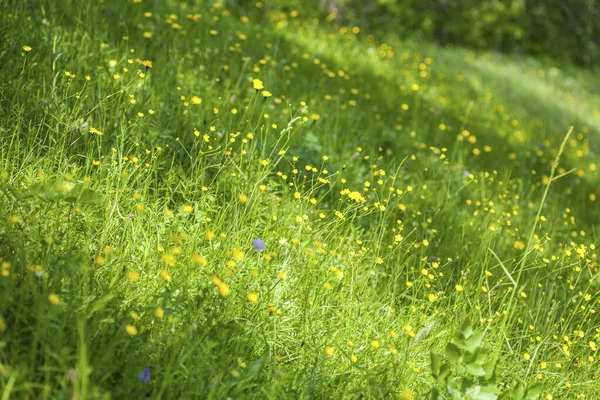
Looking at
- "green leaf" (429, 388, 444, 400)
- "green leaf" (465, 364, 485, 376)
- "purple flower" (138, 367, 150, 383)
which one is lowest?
"green leaf" (429, 388, 444, 400)

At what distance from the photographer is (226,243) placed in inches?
88.0

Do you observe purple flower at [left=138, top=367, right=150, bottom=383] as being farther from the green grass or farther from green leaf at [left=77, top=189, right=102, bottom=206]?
green leaf at [left=77, top=189, right=102, bottom=206]

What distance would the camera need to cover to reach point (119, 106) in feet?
8.98

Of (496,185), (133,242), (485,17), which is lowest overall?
(485,17)

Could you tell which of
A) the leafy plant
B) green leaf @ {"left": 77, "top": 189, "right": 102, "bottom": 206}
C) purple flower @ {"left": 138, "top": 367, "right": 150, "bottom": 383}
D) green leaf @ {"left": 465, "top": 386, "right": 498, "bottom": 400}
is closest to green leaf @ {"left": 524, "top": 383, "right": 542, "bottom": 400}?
the leafy plant

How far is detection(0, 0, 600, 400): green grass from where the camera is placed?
5.61 ft

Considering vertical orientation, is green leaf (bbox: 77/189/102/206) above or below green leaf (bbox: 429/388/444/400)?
above

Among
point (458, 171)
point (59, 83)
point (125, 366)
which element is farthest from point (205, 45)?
point (125, 366)

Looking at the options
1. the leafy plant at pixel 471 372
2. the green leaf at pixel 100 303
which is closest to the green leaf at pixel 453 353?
the leafy plant at pixel 471 372

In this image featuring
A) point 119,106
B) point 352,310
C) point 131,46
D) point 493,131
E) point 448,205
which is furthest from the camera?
point 493,131

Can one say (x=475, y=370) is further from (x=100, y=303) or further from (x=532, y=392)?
(x=100, y=303)

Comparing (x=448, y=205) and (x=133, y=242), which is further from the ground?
(x=133, y=242)

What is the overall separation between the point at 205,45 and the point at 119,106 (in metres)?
1.47

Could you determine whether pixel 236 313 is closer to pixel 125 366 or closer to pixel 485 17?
pixel 125 366
